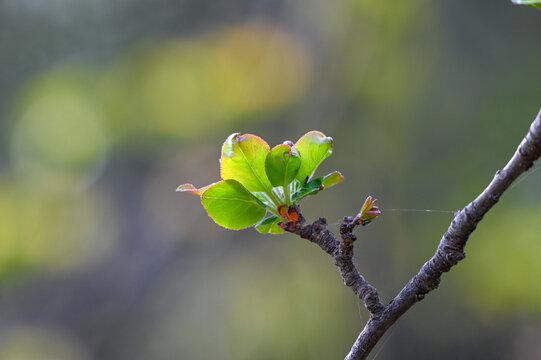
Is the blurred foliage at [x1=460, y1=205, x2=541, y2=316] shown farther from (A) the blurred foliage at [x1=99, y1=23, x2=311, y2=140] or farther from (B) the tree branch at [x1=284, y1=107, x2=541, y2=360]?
(B) the tree branch at [x1=284, y1=107, x2=541, y2=360]

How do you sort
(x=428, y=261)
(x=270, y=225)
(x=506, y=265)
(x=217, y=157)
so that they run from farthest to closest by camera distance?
(x=217, y=157)
(x=506, y=265)
(x=270, y=225)
(x=428, y=261)

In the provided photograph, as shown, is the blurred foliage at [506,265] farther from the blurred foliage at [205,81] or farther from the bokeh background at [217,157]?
the blurred foliage at [205,81]

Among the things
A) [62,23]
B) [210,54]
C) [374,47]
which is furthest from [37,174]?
[374,47]

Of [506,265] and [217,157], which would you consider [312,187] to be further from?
[217,157]

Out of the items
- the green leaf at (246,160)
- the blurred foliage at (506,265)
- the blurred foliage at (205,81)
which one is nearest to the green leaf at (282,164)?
the green leaf at (246,160)

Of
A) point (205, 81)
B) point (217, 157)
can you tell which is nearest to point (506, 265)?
point (217, 157)

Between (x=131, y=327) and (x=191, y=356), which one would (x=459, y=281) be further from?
(x=131, y=327)

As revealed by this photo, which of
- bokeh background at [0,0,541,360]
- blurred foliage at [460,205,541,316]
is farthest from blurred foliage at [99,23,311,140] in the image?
blurred foliage at [460,205,541,316]
